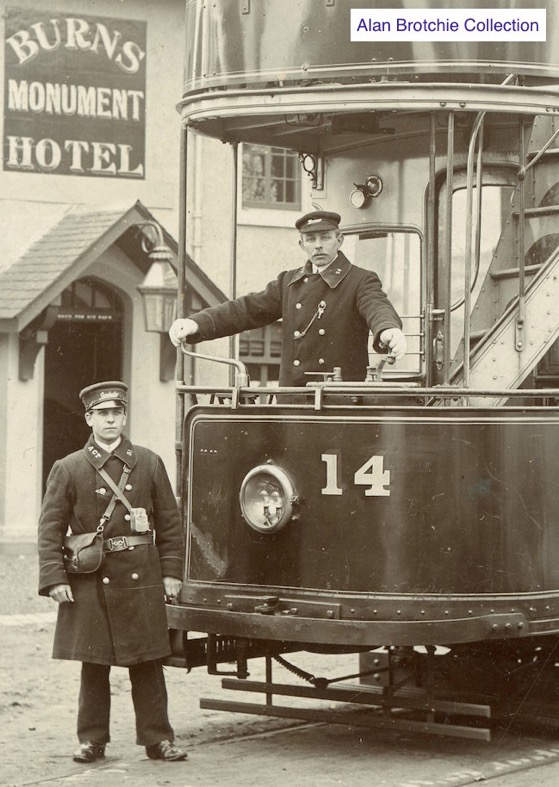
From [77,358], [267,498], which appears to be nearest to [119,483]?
[267,498]

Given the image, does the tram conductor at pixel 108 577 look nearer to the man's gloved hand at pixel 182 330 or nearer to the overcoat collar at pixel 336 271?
the man's gloved hand at pixel 182 330

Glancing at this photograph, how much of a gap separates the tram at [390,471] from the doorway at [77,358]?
9.62m

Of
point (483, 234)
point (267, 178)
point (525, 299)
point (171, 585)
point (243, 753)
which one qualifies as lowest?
point (243, 753)

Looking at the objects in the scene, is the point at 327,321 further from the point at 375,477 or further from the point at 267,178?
the point at 267,178

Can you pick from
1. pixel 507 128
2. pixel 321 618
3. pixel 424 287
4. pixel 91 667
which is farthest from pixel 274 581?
pixel 507 128

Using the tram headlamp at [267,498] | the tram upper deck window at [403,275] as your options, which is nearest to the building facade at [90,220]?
the tram upper deck window at [403,275]

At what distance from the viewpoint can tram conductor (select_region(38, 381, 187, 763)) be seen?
7.31 meters

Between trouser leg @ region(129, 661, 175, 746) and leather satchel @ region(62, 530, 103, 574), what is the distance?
1.66ft

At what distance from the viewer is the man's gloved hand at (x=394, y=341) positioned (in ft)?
24.0

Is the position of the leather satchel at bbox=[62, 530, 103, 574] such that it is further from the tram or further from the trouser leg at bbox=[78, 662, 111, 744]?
the tram

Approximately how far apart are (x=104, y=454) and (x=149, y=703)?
112 centimetres

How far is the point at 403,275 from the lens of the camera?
8.84 m

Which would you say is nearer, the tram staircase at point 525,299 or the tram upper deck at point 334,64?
the tram upper deck at point 334,64

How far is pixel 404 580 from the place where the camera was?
738cm
